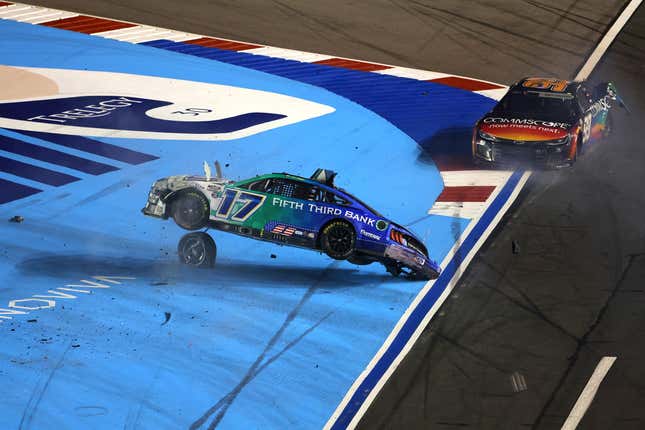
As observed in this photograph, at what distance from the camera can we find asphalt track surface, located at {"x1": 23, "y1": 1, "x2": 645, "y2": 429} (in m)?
Result: 12.9

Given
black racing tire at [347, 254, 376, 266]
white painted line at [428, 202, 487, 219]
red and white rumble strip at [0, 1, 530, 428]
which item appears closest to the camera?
red and white rumble strip at [0, 1, 530, 428]

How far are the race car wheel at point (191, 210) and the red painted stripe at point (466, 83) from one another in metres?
8.43

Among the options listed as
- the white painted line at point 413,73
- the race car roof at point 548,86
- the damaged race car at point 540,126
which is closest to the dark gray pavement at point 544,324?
the damaged race car at point 540,126

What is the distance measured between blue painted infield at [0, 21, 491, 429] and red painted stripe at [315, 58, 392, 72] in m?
2.03

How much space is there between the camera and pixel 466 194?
1770 centimetres

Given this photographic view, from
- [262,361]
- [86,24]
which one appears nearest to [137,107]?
[86,24]

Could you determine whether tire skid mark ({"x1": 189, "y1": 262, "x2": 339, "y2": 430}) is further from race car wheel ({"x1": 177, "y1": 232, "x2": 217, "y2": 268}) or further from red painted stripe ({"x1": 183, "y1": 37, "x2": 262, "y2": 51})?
red painted stripe ({"x1": 183, "y1": 37, "x2": 262, "y2": 51})

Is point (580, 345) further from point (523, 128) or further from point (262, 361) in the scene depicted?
point (523, 128)

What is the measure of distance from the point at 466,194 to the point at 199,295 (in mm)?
5488

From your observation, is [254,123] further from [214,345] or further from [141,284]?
[214,345]

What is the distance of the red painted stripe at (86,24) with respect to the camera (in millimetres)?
23984

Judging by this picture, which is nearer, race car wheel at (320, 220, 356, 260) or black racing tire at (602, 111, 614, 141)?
race car wheel at (320, 220, 356, 260)

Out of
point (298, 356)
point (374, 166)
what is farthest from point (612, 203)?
point (298, 356)

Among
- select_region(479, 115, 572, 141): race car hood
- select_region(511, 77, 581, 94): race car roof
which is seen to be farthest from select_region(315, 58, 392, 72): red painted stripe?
select_region(479, 115, 572, 141): race car hood
